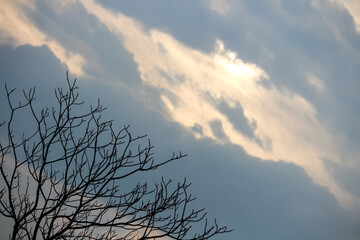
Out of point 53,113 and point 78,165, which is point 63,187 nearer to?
point 78,165

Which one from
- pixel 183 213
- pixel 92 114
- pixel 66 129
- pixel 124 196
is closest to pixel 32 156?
pixel 66 129

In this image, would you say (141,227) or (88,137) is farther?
(88,137)

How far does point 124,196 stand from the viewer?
5.59 m

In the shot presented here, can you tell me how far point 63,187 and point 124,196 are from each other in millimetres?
1077

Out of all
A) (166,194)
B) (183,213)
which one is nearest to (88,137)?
(166,194)

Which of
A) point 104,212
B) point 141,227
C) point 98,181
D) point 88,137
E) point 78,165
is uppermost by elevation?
point 88,137

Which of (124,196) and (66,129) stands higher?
(66,129)

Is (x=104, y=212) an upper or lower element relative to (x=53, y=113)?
lower

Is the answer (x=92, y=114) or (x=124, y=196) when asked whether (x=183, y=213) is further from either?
(x=92, y=114)

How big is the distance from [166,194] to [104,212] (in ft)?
3.63

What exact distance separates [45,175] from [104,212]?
127 centimetres

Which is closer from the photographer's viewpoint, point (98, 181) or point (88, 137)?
point (98, 181)

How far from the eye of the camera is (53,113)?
18.6 ft

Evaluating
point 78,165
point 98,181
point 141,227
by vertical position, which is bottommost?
point 141,227
